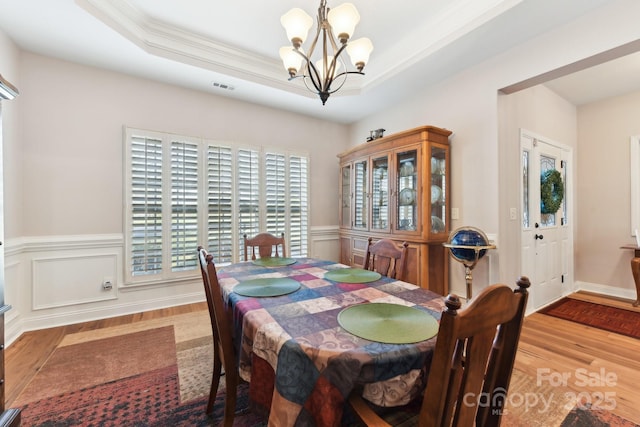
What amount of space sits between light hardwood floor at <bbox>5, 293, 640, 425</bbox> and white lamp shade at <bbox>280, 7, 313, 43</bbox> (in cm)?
267

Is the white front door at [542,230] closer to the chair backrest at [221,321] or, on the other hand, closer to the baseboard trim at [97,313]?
the chair backrest at [221,321]

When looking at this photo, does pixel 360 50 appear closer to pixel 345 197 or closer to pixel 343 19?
pixel 343 19

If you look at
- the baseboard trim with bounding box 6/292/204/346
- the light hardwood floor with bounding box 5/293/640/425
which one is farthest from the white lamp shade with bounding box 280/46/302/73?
the baseboard trim with bounding box 6/292/204/346

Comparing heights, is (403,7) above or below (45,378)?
above

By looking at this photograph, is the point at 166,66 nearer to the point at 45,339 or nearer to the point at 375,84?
the point at 375,84

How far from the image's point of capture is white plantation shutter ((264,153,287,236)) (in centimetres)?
387

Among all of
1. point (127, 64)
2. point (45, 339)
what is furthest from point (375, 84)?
point (45, 339)

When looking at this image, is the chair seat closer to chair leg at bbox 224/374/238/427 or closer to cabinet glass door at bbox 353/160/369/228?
chair leg at bbox 224/374/238/427

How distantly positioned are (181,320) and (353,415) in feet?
8.46

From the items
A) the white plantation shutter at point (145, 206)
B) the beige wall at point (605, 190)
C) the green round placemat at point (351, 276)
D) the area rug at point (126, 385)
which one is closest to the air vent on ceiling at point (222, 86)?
the white plantation shutter at point (145, 206)

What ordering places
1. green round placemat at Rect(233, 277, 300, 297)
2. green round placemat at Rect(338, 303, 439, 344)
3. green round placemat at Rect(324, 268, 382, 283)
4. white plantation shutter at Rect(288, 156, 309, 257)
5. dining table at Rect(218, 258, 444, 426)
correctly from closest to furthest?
1. dining table at Rect(218, 258, 444, 426)
2. green round placemat at Rect(338, 303, 439, 344)
3. green round placemat at Rect(233, 277, 300, 297)
4. green round placemat at Rect(324, 268, 382, 283)
5. white plantation shutter at Rect(288, 156, 309, 257)

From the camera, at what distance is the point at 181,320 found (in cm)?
290

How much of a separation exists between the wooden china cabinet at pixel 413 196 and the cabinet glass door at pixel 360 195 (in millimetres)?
14

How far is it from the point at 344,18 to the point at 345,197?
280cm
